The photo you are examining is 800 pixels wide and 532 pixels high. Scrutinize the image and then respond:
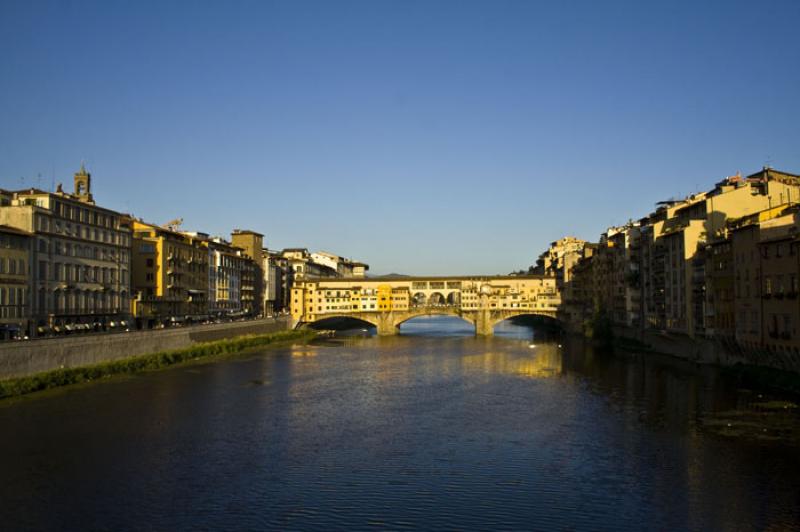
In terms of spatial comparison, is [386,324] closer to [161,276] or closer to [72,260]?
[161,276]

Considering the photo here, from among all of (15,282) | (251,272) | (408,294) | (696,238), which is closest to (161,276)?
(15,282)

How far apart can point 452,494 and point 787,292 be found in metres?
22.3

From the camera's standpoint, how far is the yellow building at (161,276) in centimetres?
6128

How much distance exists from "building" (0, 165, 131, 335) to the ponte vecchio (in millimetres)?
34983

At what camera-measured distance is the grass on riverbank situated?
3369 centimetres

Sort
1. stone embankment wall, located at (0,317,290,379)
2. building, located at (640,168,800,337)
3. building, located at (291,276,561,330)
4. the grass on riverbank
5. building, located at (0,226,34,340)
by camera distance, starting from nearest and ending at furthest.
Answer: the grass on riverbank → stone embankment wall, located at (0,317,290,379) → building, located at (0,226,34,340) → building, located at (640,168,800,337) → building, located at (291,276,561,330)

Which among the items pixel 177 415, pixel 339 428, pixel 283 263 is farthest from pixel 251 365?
pixel 283 263

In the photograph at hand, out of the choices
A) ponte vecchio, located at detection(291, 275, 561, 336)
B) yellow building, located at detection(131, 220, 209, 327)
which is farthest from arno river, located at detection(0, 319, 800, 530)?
ponte vecchio, located at detection(291, 275, 561, 336)

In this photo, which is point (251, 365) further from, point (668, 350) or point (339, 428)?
point (668, 350)

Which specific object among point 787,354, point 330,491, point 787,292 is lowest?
point 330,491

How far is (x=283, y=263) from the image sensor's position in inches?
4518

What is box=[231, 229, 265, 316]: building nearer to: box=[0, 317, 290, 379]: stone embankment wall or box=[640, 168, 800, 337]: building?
box=[0, 317, 290, 379]: stone embankment wall

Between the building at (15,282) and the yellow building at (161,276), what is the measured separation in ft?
54.7

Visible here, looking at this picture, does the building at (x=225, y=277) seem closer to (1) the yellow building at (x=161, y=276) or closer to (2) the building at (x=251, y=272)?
(2) the building at (x=251, y=272)
